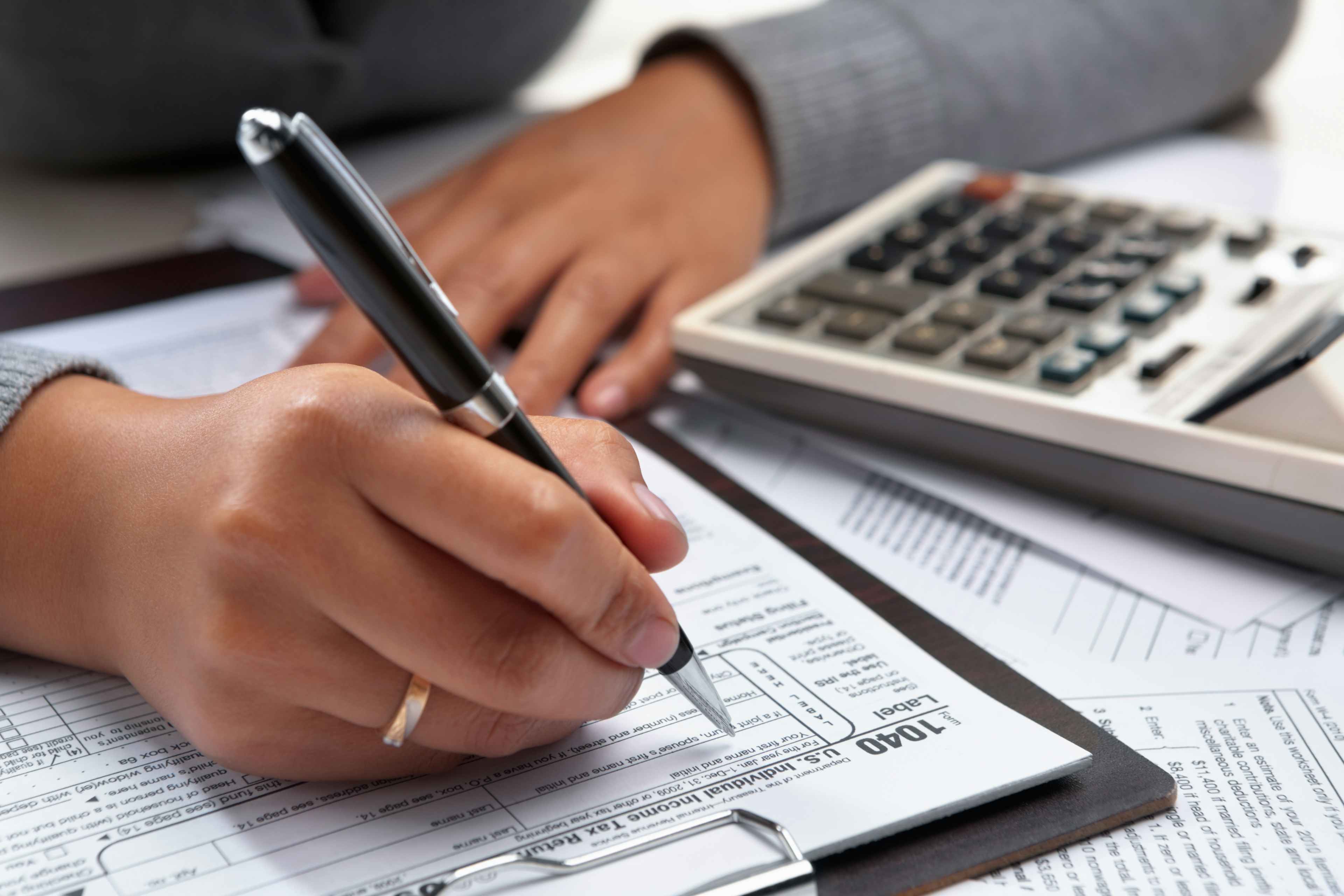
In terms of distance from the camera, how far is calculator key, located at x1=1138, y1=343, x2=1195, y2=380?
1.23 ft

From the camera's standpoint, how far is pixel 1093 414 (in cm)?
36

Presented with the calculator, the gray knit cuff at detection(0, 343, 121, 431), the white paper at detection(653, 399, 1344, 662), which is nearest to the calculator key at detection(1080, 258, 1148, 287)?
the calculator

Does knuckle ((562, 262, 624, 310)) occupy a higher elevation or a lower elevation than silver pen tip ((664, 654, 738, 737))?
higher

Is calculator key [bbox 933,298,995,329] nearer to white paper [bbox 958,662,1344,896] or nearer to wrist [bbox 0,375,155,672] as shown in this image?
white paper [bbox 958,662,1344,896]

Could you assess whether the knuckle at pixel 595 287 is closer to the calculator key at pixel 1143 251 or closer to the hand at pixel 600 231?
the hand at pixel 600 231

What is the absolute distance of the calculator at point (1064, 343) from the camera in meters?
0.35

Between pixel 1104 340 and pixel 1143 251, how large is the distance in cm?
8

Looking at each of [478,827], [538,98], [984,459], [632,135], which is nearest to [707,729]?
[478,827]

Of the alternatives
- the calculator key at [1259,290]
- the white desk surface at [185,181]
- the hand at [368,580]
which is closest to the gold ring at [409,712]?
the hand at [368,580]

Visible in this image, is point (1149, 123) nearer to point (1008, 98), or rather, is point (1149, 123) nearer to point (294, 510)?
point (1008, 98)

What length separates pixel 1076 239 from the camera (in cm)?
47

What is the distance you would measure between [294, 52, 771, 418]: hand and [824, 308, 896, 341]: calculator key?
7 centimetres

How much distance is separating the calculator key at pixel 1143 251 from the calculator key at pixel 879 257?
0.08 meters

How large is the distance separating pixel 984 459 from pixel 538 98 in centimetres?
56
